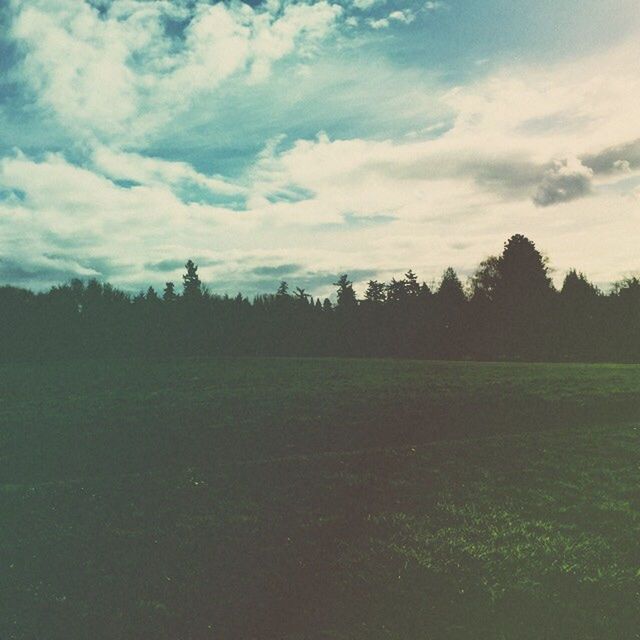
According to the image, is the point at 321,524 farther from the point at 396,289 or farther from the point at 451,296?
the point at 396,289

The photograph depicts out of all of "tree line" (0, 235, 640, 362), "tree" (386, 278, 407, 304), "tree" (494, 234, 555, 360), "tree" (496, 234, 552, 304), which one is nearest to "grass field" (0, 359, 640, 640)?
"tree line" (0, 235, 640, 362)

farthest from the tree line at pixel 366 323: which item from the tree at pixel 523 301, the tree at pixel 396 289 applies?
the tree at pixel 396 289

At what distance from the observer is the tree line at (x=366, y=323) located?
56.6 meters

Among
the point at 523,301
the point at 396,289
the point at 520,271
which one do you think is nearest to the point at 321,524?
the point at 523,301

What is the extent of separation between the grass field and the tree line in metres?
38.8

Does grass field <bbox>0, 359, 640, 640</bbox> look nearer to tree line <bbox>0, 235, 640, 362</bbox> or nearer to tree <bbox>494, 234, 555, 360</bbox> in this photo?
tree line <bbox>0, 235, 640, 362</bbox>

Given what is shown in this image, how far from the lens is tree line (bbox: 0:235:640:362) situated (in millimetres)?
56594

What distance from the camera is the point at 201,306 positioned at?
64750mm

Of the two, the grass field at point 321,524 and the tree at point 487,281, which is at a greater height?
the tree at point 487,281

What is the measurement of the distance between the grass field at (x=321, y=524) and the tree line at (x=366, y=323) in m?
38.8

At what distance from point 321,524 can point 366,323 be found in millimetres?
62087

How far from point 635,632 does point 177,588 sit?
5.61 m

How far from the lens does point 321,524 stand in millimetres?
9367

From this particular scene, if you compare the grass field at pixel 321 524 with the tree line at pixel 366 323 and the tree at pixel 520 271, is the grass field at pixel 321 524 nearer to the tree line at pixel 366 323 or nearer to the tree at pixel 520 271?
the tree line at pixel 366 323
